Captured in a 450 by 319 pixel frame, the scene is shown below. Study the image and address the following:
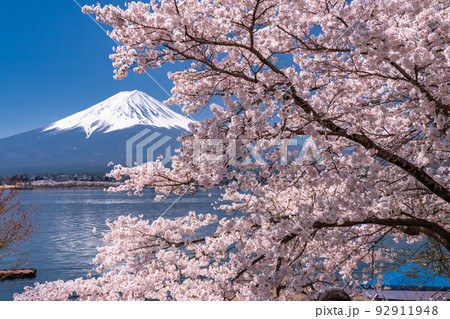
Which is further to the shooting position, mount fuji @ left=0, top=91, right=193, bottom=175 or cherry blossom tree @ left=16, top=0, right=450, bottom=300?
mount fuji @ left=0, top=91, right=193, bottom=175

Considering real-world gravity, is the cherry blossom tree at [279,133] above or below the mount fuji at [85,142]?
below

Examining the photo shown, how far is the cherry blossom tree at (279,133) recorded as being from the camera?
3705mm

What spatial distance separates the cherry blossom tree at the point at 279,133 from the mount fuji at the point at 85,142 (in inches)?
2860

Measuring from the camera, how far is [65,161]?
342 ft

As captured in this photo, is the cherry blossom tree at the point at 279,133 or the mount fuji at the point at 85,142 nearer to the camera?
the cherry blossom tree at the point at 279,133

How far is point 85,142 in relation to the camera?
12662 cm

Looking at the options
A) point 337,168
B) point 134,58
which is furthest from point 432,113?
point 134,58

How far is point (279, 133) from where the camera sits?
397 cm

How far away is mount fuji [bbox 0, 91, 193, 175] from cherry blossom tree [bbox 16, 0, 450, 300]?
7265 centimetres

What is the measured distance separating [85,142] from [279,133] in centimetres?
13111

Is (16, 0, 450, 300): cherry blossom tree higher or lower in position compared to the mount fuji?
lower

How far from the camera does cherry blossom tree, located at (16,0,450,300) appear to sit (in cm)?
371

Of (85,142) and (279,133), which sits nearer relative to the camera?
(279,133)

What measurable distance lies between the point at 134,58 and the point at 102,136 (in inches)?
4964
